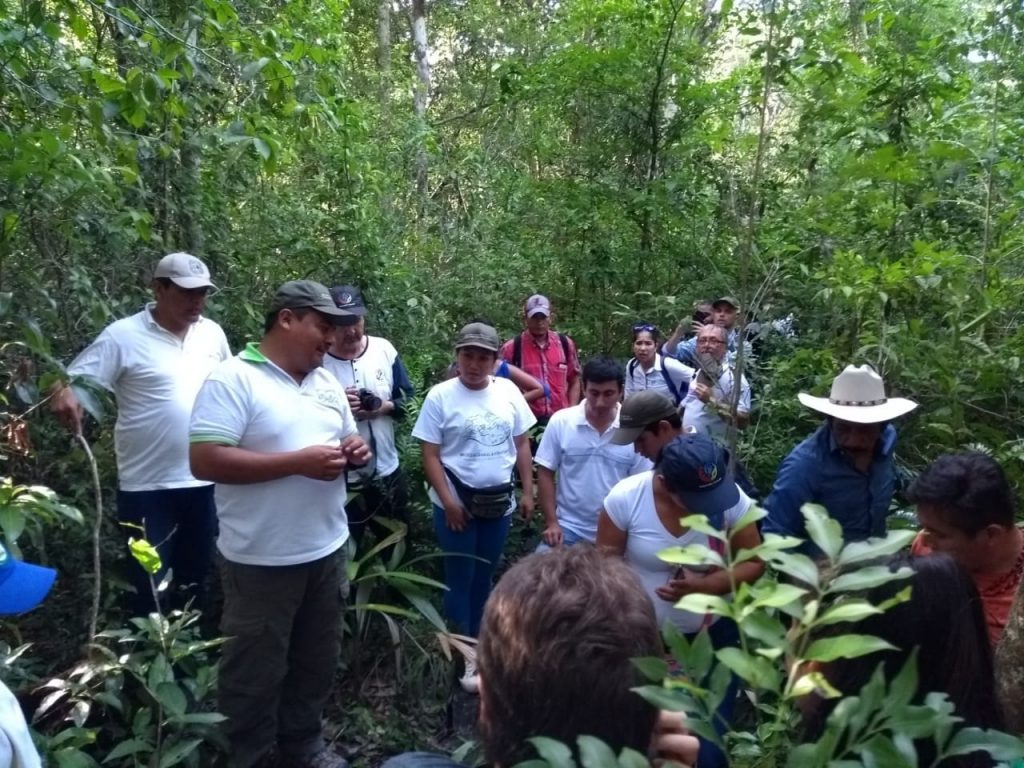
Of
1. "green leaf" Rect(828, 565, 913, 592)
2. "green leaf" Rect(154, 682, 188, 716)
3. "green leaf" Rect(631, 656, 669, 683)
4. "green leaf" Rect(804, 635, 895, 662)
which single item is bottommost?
"green leaf" Rect(154, 682, 188, 716)

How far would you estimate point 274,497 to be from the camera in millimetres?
3330

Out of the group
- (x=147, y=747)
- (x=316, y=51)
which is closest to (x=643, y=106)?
(x=316, y=51)

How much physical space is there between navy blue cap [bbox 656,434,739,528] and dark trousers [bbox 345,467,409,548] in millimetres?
2334

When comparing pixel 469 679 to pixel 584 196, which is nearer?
pixel 469 679

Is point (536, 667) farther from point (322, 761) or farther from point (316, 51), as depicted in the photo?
point (316, 51)

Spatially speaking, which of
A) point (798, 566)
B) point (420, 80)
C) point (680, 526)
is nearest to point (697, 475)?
point (680, 526)

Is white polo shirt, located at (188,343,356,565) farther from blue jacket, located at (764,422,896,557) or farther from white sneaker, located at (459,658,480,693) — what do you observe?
blue jacket, located at (764,422,896,557)

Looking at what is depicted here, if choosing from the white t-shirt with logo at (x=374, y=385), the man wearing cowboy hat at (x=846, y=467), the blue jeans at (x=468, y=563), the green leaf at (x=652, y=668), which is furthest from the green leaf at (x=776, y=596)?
the white t-shirt with logo at (x=374, y=385)

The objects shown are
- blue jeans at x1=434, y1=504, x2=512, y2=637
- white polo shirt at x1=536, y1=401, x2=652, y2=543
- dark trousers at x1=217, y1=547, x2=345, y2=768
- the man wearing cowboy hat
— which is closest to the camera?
A: dark trousers at x1=217, y1=547, x2=345, y2=768

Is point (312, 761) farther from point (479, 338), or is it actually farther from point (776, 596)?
point (776, 596)

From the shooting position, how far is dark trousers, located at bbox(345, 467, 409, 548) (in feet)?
16.9

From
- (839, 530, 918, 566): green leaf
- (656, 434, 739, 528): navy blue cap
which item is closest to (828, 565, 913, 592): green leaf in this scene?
(839, 530, 918, 566): green leaf

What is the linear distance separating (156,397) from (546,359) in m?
3.09

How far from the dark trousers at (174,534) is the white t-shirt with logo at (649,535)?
203 centimetres
